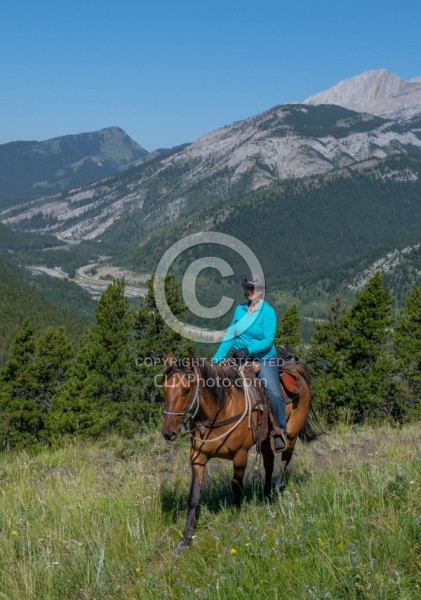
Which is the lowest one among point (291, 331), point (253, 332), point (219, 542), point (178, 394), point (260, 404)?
point (291, 331)

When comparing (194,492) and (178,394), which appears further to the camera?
(194,492)

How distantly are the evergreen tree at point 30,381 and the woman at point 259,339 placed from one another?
37.0 m

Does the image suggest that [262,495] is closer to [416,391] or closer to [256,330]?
[256,330]

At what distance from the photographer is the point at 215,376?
7.38 m

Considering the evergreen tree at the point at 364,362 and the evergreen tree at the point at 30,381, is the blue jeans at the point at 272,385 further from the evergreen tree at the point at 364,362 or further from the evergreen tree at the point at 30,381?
the evergreen tree at the point at 30,381

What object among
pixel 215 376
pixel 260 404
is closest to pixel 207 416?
pixel 215 376

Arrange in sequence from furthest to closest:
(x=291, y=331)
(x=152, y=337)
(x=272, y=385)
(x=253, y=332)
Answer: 1. (x=152, y=337)
2. (x=291, y=331)
3. (x=272, y=385)
4. (x=253, y=332)

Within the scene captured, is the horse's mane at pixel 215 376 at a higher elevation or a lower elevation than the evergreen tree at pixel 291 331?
higher

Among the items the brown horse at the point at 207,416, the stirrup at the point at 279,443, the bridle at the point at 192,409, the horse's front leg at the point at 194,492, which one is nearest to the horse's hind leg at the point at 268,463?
the brown horse at the point at 207,416

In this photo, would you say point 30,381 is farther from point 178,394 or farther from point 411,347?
point 178,394

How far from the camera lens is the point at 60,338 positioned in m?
44.1

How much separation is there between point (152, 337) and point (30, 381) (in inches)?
450

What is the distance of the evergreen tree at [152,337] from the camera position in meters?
41.4

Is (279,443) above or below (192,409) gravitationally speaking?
below
